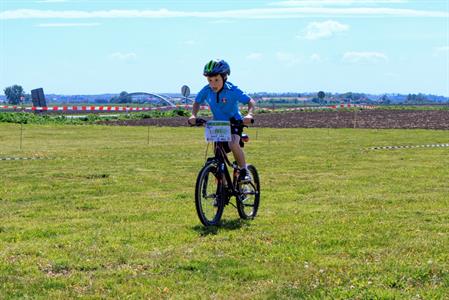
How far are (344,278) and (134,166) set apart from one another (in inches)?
475

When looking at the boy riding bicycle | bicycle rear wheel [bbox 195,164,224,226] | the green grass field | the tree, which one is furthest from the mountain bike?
the tree

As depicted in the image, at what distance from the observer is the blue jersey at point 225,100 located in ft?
31.4

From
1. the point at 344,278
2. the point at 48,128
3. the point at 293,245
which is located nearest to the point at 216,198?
the point at 293,245

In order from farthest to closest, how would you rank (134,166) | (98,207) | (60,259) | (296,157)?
(296,157) → (134,166) → (98,207) → (60,259)

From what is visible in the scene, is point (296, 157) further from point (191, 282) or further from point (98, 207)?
point (191, 282)

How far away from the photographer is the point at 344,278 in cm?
675

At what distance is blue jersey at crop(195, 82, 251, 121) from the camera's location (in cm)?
957

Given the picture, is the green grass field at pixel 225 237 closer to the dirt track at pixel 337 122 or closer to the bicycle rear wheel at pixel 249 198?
the bicycle rear wheel at pixel 249 198

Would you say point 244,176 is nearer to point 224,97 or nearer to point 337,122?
point 224,97

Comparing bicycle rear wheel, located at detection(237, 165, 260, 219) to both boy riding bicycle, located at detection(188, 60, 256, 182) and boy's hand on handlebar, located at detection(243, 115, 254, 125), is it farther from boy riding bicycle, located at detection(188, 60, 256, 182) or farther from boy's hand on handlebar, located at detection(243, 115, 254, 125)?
boy's hand on handlebar, located at detection(243, 115, 254, 125)

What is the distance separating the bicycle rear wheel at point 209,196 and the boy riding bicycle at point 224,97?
0.44 meters

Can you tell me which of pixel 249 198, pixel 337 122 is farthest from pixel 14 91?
pixel 249 198

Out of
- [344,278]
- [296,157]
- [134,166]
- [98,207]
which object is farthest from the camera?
[296,157]

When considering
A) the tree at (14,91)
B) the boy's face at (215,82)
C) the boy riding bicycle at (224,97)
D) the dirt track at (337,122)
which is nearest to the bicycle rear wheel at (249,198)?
the boy riding bicycle at (224,97)
